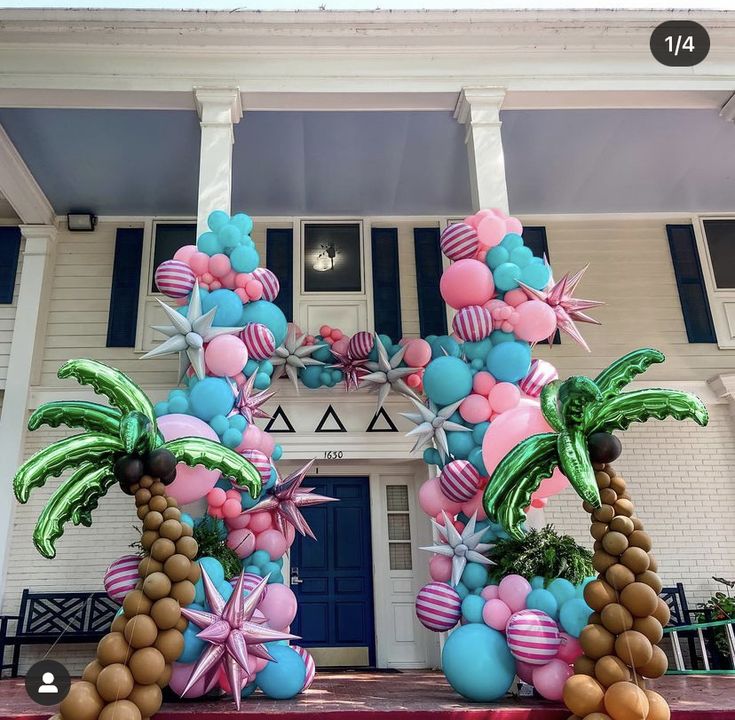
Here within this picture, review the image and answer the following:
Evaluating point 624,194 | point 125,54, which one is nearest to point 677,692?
point 624,194

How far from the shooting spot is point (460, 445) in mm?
4961

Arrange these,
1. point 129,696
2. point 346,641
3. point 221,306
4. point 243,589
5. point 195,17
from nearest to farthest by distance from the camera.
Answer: point 129,696, point 243,589, point 221,306, point 195,17, point 346,641

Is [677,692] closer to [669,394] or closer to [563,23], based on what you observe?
[669,394]

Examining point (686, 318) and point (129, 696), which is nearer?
point (129, 696)

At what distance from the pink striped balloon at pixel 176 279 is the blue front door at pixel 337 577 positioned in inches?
123

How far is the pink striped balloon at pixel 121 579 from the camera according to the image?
4062 mm

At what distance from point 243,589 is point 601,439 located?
2244 millimetres

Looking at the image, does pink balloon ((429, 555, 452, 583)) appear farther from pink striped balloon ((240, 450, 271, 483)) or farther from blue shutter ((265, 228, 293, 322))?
blue shutter ((265, 228, 293, 322))

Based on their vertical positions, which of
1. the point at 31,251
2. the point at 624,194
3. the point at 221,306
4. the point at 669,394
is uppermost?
the point at 624,194

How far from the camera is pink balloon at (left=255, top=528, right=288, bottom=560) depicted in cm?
482

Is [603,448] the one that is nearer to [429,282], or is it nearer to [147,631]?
[147,631]

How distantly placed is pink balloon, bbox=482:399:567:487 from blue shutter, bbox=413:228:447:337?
353 cm

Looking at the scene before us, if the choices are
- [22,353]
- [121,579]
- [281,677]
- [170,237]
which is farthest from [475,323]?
[22,353]

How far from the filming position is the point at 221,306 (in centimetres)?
506
